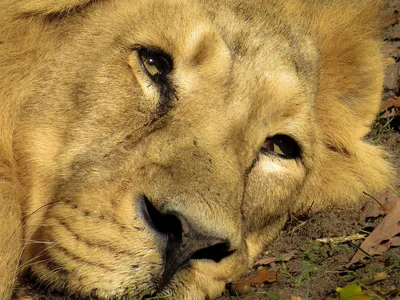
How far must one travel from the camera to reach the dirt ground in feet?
11.8

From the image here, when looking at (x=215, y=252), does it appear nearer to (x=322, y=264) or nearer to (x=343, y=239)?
(x=322, y=264)

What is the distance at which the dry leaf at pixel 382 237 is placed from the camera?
399 centimetres

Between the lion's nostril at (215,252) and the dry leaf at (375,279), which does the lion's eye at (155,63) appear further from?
the dry leaf at (375,279)

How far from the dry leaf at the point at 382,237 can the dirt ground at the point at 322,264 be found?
0.05m

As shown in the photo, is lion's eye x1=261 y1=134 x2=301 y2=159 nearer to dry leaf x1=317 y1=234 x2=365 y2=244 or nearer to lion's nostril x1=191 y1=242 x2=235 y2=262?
dry leaf x1=317 y1=234 x2=365 y2=244

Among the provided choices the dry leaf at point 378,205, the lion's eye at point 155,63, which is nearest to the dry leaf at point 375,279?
the dry leaf at point 378,205

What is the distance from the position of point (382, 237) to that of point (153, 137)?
5.12 ft

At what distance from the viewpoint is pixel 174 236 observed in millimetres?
2959

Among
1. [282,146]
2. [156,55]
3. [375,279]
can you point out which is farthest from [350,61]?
[375,279]

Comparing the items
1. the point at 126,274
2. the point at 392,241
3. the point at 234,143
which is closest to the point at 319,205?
the point at 392,241

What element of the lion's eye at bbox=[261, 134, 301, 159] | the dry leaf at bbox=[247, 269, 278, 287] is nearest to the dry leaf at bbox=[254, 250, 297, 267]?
the dry leaf at bbox=[247, 269, 278, 287]

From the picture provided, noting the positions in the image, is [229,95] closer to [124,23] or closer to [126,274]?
[124,23]

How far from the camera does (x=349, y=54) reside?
469cm

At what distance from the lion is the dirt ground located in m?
0.13
